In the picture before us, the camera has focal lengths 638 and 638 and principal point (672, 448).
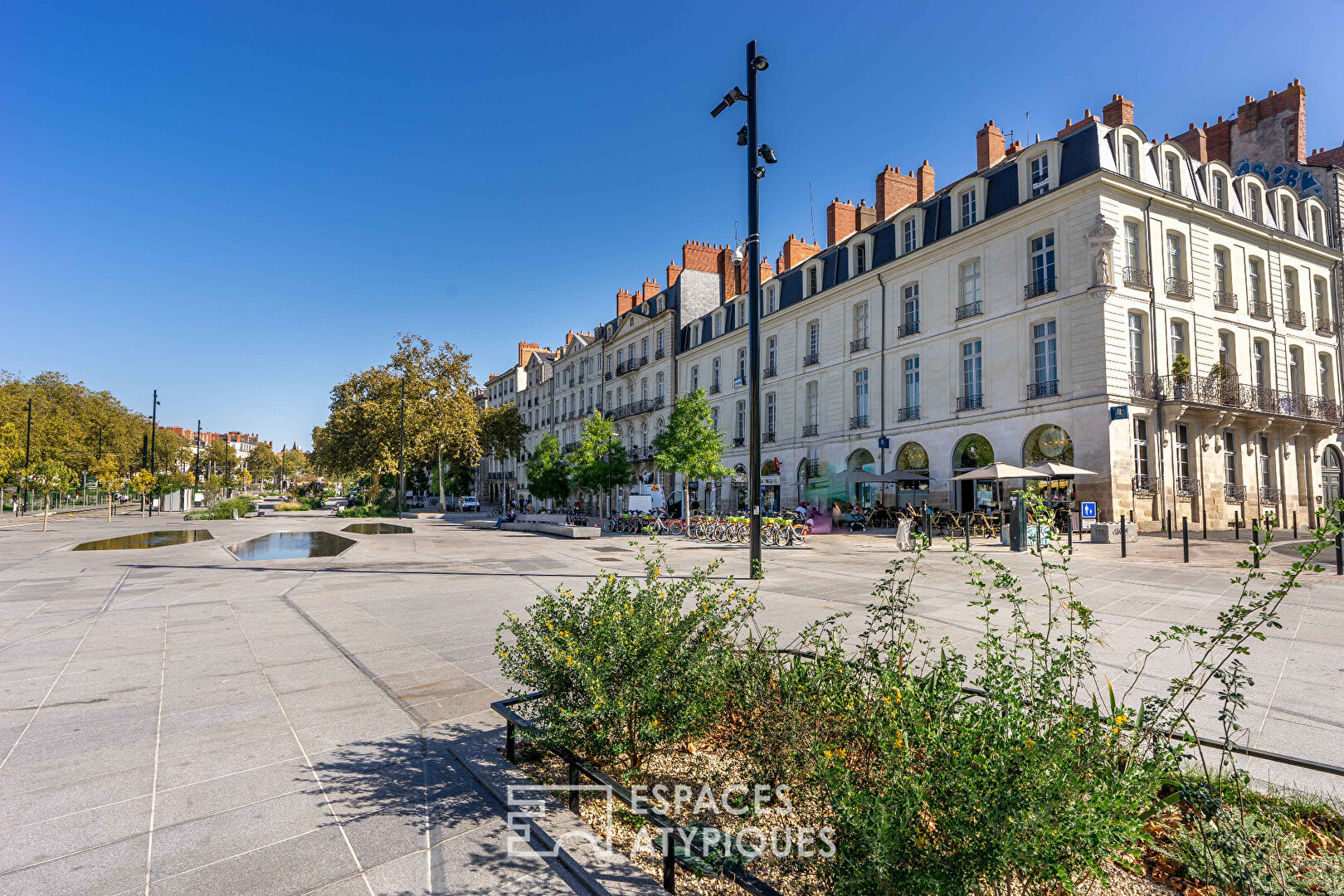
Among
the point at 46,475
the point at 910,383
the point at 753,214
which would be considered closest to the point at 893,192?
the point at 910,383

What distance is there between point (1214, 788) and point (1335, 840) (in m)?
0.44

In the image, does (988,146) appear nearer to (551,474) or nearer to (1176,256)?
(1176,256)

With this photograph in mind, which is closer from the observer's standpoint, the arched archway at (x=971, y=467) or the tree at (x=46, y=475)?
the arched archway at (x=971, y=467)

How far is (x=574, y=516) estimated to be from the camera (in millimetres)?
31641

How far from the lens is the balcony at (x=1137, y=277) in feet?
70.4

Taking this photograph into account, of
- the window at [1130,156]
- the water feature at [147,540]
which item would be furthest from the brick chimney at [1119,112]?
the water feature at [147,540]

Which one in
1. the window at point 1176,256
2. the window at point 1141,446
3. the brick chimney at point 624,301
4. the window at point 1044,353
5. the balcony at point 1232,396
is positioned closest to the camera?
the window at point 1141,446

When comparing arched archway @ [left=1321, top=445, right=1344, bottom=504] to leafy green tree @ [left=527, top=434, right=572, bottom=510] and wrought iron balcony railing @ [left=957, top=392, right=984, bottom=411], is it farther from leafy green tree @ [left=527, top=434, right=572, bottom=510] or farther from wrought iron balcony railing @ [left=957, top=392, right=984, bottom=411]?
leafy green tree @ [left=527, top=434, right=572, bottom=510]

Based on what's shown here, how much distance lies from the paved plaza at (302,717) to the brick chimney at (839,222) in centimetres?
2624

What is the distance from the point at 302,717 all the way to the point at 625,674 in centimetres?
274

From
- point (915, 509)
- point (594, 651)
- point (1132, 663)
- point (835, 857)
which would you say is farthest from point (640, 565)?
point (915, 509)

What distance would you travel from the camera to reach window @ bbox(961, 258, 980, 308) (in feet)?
81.7

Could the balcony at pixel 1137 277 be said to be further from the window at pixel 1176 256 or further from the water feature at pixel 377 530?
the water feature at pixel 377 530

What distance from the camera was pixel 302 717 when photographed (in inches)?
177
